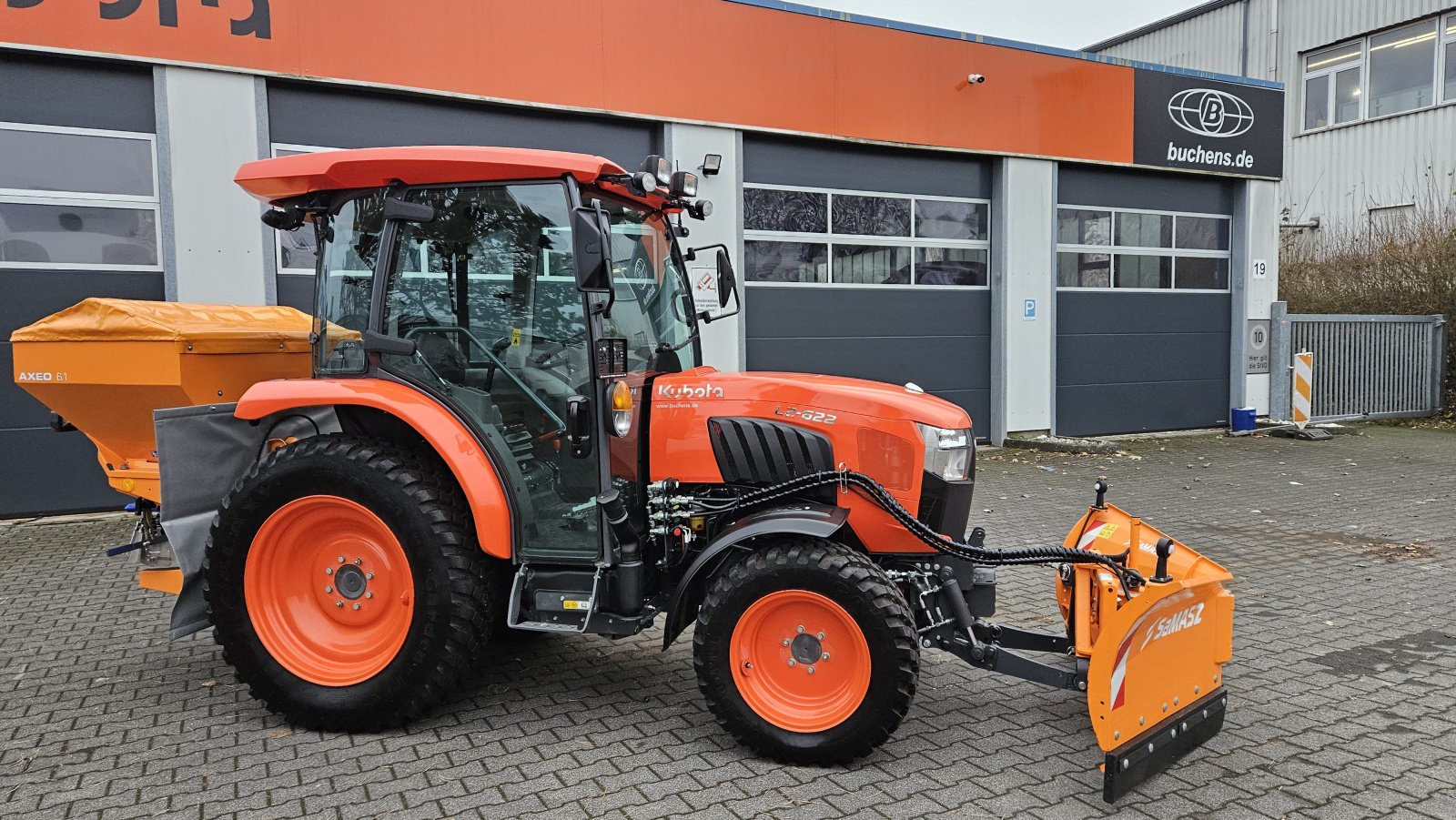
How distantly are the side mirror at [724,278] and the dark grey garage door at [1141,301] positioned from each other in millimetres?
9685

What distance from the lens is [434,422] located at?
376cm

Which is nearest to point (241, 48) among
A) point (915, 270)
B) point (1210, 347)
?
point (915, 270)

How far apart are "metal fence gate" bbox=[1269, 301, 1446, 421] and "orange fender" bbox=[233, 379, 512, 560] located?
1445 cm

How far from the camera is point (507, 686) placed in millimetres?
4328

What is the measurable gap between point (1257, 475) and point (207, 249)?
10707 mm

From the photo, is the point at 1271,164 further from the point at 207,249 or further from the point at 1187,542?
the point at 207,249

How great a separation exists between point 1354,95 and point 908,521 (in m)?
22.8

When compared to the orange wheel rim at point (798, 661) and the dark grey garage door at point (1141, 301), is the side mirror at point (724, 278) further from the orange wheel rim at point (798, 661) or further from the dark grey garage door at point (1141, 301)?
the dark grey garage door at point (1141, 301)

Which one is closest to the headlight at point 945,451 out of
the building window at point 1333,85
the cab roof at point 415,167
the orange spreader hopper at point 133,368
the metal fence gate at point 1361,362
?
the cab roof at point 415,167

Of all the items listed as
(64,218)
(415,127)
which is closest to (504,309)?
(415,127)

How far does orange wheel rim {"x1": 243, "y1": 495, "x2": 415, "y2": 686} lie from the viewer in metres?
3.84

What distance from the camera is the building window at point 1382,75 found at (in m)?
19.2

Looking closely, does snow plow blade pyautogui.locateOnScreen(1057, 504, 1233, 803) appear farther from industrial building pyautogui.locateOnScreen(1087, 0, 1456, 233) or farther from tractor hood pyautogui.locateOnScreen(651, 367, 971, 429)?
industrial building pyautogui.locateOnScreen(1087, 0, 1456, 233)

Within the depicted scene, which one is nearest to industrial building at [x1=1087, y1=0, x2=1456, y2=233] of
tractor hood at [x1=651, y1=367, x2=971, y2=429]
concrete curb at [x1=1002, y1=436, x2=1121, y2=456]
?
concrete curb at [x1=1002, y1=436, x2=1121, y2=456]
